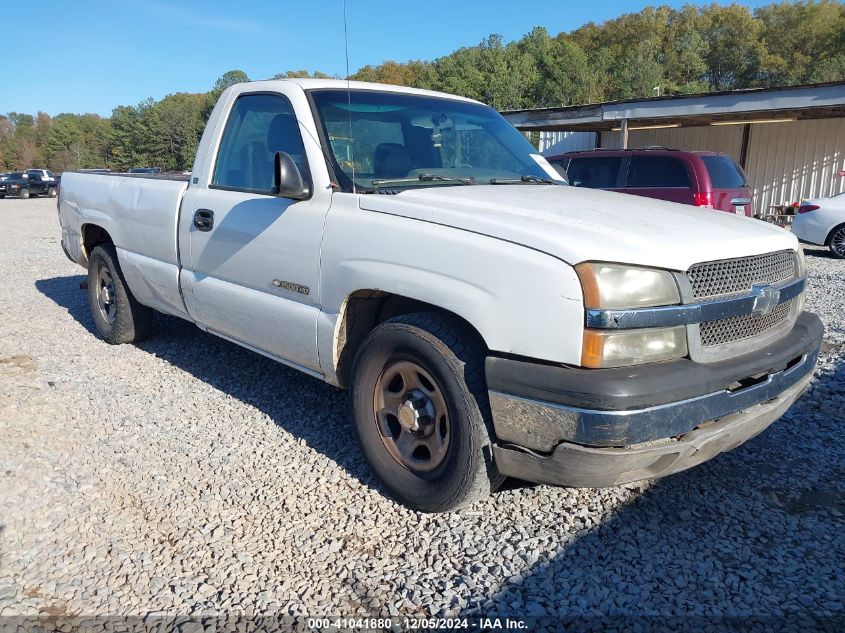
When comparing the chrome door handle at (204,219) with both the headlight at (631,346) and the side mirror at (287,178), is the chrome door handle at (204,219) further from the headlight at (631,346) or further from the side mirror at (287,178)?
the headlight at (631,346)

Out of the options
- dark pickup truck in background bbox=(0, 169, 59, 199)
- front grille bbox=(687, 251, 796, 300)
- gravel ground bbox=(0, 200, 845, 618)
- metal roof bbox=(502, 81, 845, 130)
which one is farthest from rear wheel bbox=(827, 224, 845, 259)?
dark pickup truck in background bbox=(0, 169, 59, 199)

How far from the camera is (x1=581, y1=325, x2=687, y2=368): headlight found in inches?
93.3

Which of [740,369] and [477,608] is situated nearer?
[477,608]

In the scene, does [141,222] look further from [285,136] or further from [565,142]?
[565,142]

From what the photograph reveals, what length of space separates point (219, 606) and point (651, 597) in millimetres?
1623

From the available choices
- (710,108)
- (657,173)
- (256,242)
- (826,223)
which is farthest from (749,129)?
(256,242)

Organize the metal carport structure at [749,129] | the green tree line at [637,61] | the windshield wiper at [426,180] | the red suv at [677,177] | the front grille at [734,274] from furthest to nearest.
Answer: the green tree line at [637,61]
the metal carport structure at [749,129]
the red suv at [677,177]
the windshield wiper at [426,180]
the front grille at [734,274]

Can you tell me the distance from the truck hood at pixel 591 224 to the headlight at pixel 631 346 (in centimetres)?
26

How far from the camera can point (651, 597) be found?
249 centimetres

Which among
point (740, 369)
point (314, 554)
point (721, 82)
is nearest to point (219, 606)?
point (314, 554)

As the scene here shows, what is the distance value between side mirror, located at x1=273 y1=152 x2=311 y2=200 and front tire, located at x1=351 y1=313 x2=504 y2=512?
32.8 inches

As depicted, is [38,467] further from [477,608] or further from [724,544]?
[724,544]

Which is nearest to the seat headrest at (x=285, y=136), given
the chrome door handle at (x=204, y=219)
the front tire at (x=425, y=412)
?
the chrome door handle at (x=204, y=219)

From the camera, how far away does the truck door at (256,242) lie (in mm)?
3406
